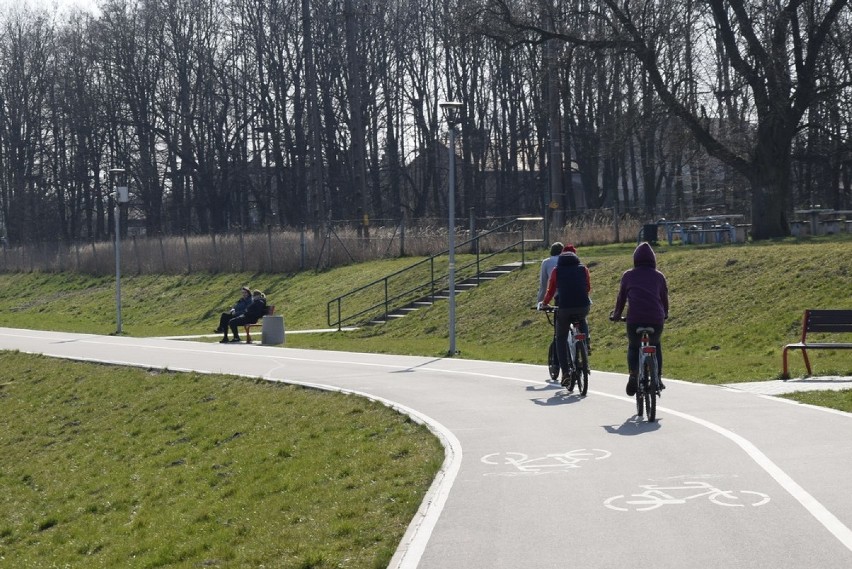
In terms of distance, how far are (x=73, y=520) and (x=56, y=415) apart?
320 inches

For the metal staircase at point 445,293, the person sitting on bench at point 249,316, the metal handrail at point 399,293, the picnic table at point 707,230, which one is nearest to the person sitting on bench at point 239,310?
the person sitting on bench at point 249,316

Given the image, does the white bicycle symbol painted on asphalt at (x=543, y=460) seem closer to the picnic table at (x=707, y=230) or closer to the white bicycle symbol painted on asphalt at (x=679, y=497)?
the white bicycle symbol painted on asphalt at (x=679, y=497)

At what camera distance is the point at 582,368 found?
1510 cm

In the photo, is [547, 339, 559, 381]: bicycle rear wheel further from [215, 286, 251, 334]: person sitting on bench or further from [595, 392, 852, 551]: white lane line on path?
[215, 286, 251, 334]: person sitting on bench

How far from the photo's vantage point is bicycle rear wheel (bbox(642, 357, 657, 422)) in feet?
40.3

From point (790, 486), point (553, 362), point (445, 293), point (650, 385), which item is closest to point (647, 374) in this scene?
point (650, 385)

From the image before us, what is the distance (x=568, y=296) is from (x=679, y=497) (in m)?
6.60

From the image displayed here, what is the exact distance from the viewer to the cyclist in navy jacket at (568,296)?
Result: 600 inches

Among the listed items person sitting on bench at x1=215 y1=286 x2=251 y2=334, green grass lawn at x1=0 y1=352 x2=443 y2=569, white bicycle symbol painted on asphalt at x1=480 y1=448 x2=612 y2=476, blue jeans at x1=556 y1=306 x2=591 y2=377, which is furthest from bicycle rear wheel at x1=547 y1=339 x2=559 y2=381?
person sitting on bench at x1=215 y1=286 x2=251 y2=334

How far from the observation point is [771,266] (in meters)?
26.4

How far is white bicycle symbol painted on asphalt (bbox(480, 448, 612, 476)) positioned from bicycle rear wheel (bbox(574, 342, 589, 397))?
4.04m

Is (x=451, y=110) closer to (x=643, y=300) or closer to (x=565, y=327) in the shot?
(x=565, y=327)

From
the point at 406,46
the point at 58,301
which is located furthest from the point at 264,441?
the point at 406,46

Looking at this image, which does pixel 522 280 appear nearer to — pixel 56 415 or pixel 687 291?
pixel 687 291
